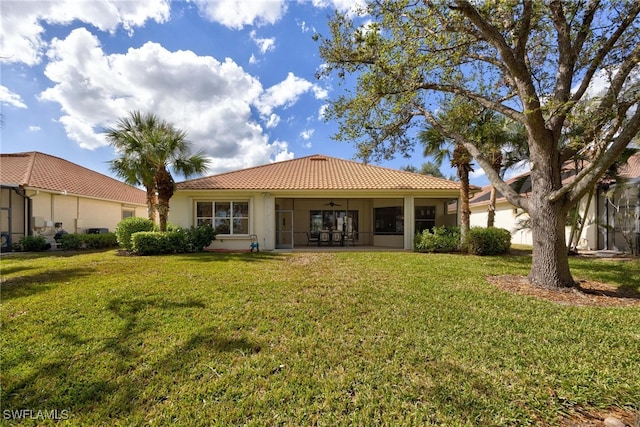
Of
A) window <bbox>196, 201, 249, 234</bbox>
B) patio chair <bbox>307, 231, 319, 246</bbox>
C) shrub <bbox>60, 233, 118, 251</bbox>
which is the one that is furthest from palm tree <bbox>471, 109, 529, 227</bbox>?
shrub <bbox>60, 233, 118, 251</bbox>

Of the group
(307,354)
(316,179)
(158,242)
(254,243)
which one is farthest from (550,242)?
(158,242)

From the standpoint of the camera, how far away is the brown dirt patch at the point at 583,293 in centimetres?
615

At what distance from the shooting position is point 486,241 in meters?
12.9

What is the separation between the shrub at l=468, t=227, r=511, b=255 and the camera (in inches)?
506

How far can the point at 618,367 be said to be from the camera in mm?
3562

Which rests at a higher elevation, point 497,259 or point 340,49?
point 340,49

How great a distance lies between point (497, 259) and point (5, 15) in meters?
16.4

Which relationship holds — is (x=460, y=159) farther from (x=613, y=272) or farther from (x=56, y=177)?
(x=56, y=177)

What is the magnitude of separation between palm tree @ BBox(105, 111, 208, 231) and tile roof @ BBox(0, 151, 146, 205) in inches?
249

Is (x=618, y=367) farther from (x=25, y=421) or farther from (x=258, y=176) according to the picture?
(x=258, y=176)

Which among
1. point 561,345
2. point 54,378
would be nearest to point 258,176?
point 54,378

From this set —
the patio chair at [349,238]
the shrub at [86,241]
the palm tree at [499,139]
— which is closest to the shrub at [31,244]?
the shrub at [86,241]

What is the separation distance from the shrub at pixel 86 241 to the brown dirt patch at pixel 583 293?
19.7 metres

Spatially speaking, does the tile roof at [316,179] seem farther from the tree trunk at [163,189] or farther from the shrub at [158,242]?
the shrub at [158,242]
